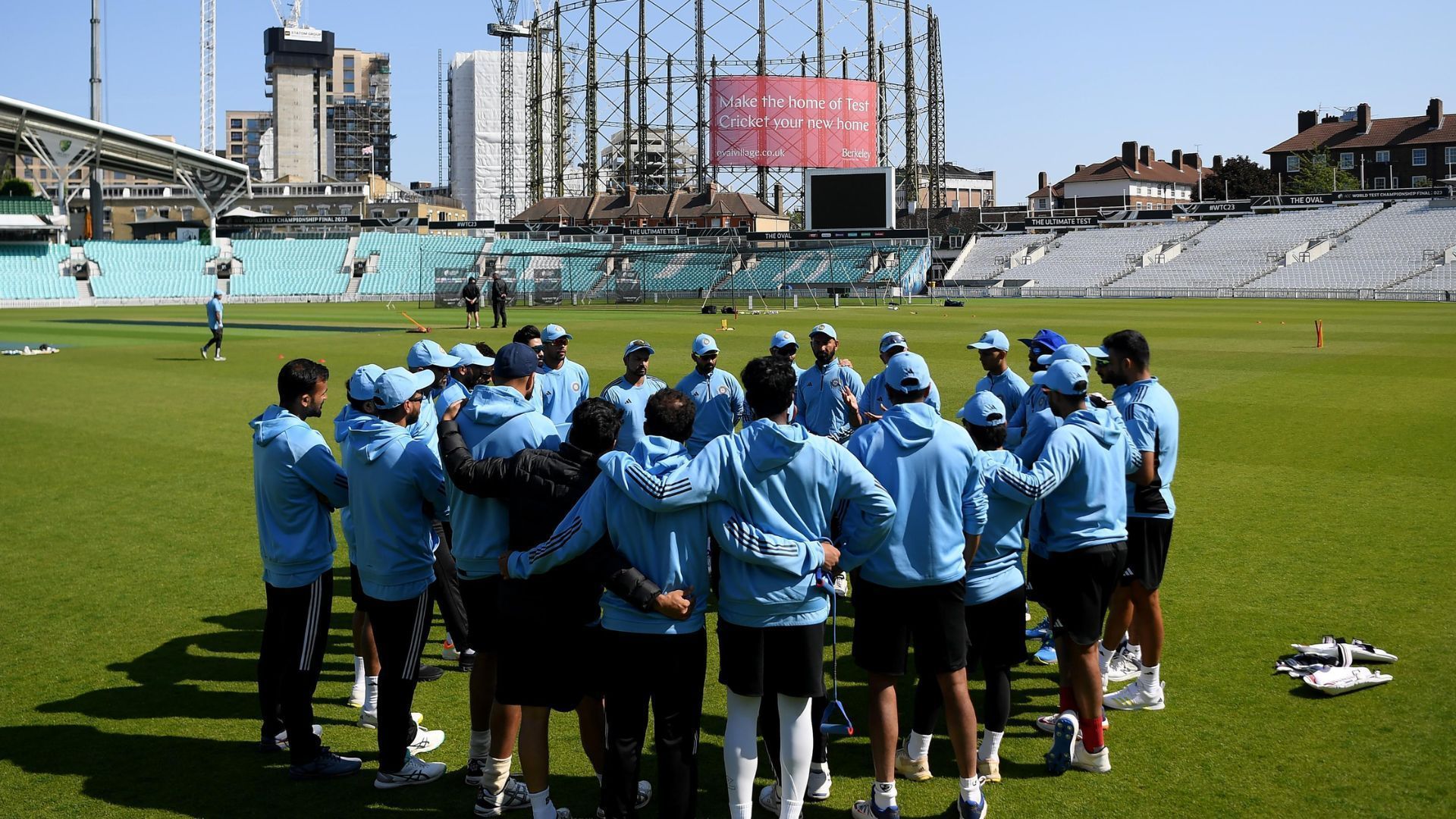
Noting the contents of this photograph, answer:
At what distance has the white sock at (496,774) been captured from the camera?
5562mm

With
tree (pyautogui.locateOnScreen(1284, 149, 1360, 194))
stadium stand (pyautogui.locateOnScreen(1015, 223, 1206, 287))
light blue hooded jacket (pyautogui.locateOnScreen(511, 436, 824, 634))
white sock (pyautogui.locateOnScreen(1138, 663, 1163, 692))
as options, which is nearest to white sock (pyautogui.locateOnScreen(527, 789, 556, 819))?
light blue hooded jacket (pyautogui.locateOnScreen(511, 436, 824, 634))

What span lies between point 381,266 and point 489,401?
7863cm

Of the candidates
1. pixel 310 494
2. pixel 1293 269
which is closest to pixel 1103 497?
pixel 310 494

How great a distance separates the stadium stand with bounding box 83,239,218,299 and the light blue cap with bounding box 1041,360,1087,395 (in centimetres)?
7290

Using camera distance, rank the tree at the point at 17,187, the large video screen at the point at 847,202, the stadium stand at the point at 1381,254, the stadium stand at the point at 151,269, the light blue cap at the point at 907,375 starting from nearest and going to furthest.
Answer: the light blue cap at the point at 907,375 → the stadium stand at the point at 1381,254 → the large video screen at the point at 847,202 → the stadium stand at the point at 151,269 → the tree at the point at 17,187

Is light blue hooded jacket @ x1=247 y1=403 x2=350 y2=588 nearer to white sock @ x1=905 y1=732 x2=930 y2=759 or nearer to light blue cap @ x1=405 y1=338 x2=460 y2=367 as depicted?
light blue cap @ x1=405 y1=338 x2=460 y2=367

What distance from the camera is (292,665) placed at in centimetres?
611

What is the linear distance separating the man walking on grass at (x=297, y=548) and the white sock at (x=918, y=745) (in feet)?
9.84

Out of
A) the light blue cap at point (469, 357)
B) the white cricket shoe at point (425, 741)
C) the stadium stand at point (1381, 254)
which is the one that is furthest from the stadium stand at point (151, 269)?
the white cricket shoe at point (425, 741)

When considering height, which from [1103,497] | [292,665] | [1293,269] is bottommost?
[292,665]

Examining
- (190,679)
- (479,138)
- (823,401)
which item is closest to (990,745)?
(823,401)

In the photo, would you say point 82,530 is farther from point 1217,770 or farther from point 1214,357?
point 1214,357

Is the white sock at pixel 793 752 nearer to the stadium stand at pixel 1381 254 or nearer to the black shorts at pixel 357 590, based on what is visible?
the black shorts at pixel 357 590

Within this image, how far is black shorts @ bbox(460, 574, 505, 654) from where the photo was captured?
18.7ft
